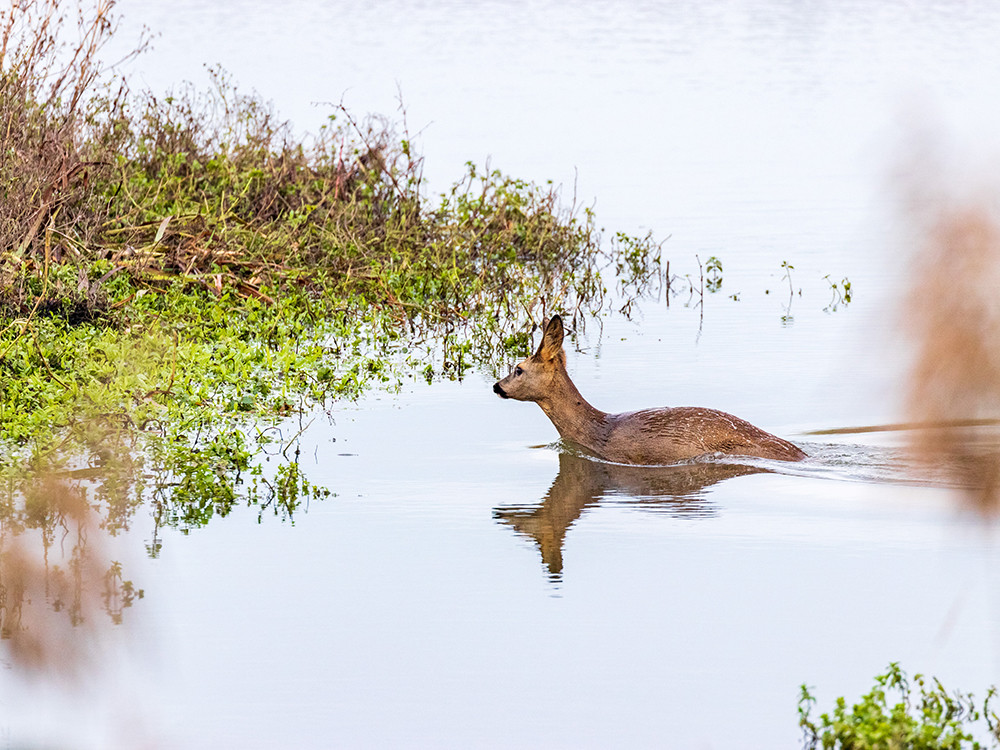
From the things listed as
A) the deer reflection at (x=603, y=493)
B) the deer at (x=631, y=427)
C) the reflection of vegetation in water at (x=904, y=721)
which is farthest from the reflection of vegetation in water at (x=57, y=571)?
the deer at (x=631, y=427)

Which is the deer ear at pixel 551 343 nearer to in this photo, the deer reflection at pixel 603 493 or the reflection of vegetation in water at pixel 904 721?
the deer reflection at pixel 603 493

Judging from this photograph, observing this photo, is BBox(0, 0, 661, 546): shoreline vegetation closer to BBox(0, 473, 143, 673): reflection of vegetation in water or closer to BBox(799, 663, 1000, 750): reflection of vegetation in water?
BBox(0, 473, 143, 673): reflection of vegetation in water

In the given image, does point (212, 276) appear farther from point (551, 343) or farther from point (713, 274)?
point (713, 274)

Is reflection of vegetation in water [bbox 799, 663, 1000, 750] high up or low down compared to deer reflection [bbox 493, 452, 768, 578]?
down

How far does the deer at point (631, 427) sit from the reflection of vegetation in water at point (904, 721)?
460 cm

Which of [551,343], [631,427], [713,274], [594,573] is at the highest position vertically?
[713,274]

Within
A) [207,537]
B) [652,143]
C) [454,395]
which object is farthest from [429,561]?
[652,143]

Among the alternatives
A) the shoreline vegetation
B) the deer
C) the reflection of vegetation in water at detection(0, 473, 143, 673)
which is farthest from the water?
the shoreline vegetation

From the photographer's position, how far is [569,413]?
1155 centimetres

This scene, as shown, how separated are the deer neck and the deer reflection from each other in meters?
0.16

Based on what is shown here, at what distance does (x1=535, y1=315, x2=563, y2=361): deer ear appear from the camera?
11405 mm

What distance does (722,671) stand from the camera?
687cm

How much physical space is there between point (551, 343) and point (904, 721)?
6.14m

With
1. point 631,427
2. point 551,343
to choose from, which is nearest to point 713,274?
point 551,343
